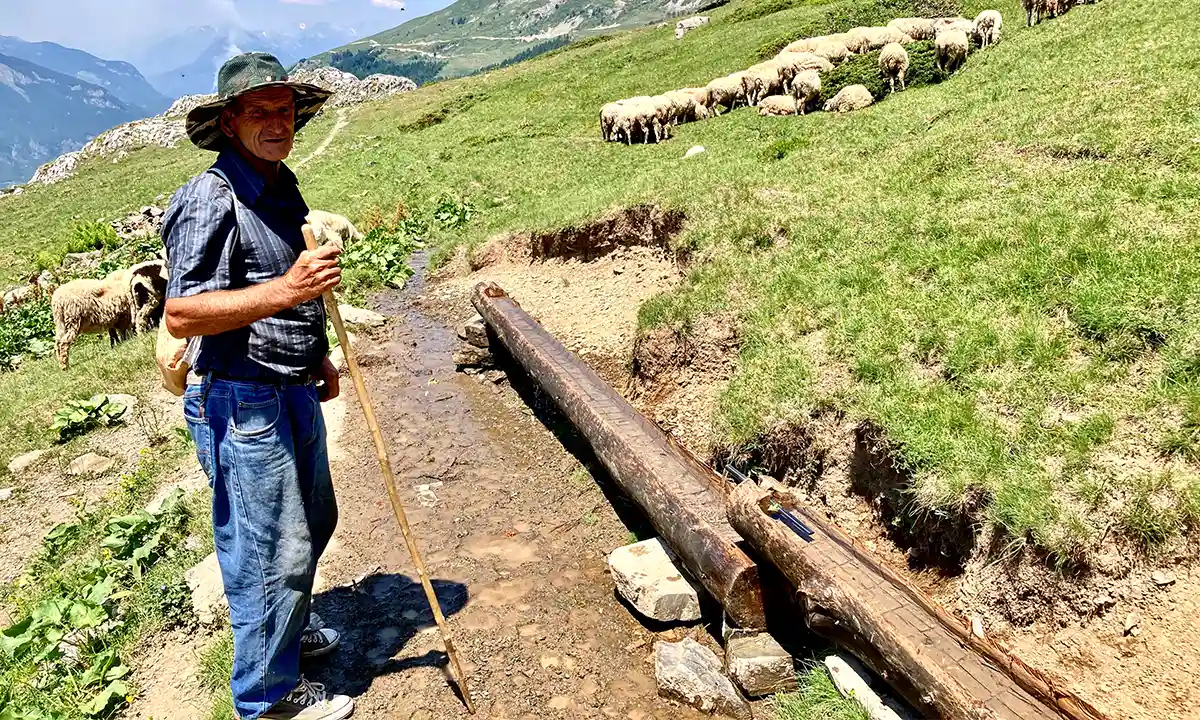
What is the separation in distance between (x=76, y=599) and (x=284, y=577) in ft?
10.7

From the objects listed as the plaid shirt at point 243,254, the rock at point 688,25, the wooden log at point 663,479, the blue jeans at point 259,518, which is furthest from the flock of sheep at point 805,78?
the rock at point 688,25

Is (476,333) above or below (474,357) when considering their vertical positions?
above

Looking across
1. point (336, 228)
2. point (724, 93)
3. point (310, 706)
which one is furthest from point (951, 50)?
point (310, 706)

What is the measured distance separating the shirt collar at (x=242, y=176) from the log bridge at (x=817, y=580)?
11.9 feet

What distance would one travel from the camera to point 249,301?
3.74 metres

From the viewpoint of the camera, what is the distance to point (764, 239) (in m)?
10.1

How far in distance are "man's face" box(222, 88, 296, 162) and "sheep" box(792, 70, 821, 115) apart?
753 inches

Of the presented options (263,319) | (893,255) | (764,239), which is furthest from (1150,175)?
(263,319)

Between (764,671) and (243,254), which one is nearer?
(243,254)

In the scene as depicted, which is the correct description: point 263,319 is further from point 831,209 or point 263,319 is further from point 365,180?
point 365,180

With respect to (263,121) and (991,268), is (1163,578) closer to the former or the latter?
(991,268)

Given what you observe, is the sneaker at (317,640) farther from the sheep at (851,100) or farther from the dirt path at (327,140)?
the dirt path at (327,140)

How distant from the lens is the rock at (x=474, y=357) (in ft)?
37.7

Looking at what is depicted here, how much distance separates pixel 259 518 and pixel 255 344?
1.00 m
